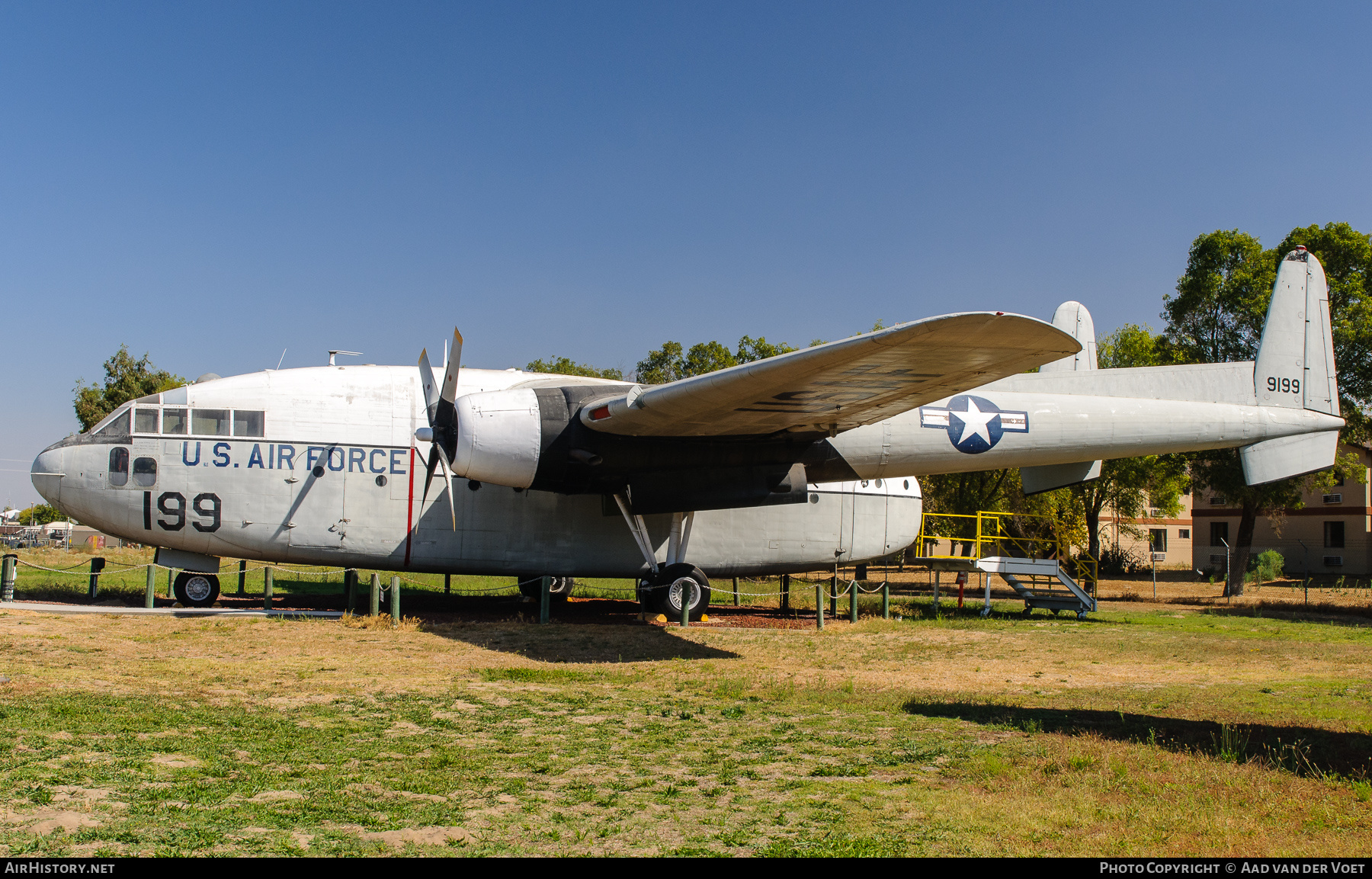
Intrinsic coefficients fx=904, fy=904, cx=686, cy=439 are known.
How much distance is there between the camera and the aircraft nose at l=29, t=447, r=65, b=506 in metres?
14.4

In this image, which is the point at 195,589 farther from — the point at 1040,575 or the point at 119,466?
the point at 1040,575

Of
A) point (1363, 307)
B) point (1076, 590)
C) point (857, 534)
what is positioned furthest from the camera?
point (1363, 307)

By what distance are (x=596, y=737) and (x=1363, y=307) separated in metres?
31.5

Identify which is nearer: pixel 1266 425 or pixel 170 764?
pixel 170 764

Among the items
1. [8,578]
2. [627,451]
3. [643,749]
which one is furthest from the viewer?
[8,578]

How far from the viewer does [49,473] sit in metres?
14.4

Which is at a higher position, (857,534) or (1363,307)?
(1363,307)

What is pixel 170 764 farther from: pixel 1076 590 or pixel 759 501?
pixel 1076 590

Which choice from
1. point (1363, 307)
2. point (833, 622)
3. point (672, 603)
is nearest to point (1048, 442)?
point (833, 622)

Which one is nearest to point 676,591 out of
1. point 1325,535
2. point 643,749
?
point 643,749

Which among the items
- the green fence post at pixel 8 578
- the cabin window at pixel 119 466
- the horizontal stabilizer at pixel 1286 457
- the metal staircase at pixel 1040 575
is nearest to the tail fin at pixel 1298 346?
the horizontal stabilizer at pixel 1286 457

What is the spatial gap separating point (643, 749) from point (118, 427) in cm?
1187

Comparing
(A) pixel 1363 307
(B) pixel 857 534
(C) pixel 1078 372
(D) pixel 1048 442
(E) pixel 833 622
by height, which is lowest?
(E) pixel 833 622

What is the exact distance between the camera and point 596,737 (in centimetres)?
734
